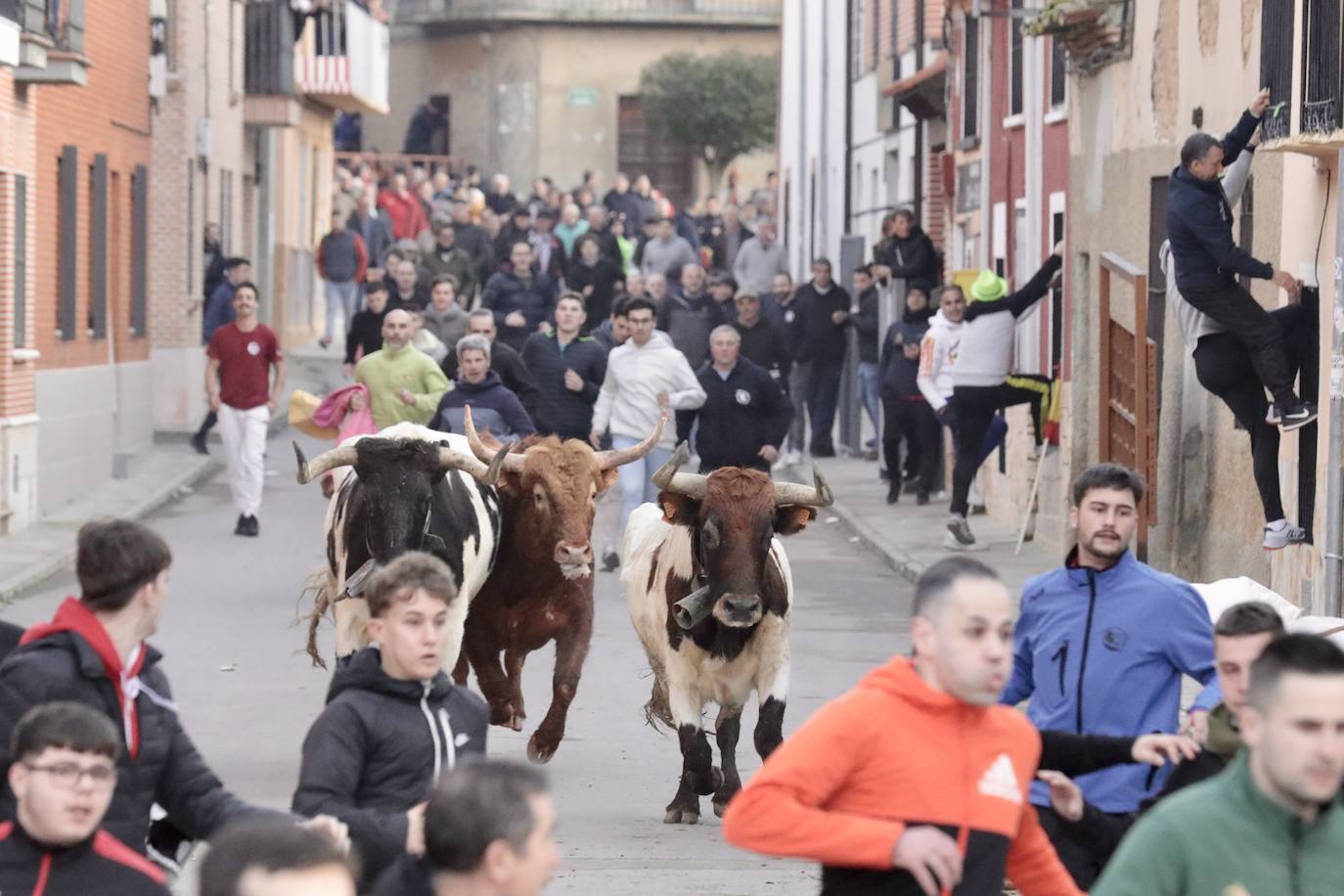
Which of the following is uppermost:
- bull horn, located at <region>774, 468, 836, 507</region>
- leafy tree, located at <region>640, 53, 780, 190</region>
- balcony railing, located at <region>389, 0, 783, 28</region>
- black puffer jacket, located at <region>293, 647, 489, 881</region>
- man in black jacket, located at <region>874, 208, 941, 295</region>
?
balcony railing, located at <region>389, 0, 783, 28</region>

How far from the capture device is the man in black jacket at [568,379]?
1991 cm

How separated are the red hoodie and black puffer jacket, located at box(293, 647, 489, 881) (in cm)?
40

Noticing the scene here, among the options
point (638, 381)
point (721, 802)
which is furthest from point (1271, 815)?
point (638, 381)

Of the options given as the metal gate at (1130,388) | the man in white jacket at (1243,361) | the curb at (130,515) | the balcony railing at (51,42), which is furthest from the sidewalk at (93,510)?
the man in white jacket at (1243,361)

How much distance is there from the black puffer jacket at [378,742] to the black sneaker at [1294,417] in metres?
9.14

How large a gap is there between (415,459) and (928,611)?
23.7 feet

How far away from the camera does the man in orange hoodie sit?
5.75 m

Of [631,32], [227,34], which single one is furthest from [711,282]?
[631,32]

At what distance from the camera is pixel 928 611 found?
230 inches

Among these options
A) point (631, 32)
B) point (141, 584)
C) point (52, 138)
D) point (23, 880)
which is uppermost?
point (631, 32)

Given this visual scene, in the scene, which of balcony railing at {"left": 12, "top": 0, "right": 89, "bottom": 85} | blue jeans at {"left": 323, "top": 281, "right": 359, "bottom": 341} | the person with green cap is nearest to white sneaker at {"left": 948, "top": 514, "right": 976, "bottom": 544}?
the person with green cap

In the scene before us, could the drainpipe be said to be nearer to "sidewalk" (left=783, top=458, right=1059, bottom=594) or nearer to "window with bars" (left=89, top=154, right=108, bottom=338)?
"sidewalk" (left=783, top=458, right=1059, bottom=594)

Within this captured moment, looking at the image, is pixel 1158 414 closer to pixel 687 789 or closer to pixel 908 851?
pixel 687 789

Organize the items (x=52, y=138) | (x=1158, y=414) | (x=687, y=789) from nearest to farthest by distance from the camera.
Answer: (x=687, y=789) < (x=1158, y=414) < (x=52, y=138)
